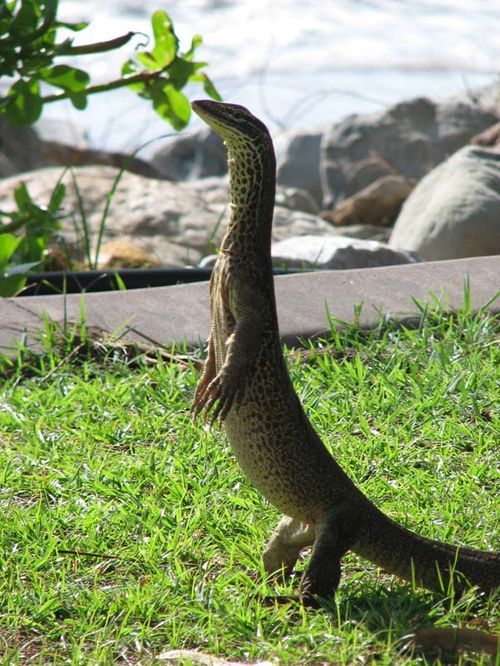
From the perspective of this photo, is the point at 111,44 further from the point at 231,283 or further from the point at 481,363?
the point at 231,283

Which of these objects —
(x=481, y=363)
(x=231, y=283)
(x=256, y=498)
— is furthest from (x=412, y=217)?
(x=231, y=283)

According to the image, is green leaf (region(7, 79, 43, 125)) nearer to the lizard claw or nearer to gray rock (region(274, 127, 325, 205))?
the lizard claw

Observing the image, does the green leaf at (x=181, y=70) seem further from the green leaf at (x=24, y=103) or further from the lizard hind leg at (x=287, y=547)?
the lizard hind leg at (x=287, y=547)

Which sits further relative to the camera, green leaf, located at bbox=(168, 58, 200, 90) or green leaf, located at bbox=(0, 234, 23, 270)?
green leaf, located at bbox=(168, 58, 200, 90)

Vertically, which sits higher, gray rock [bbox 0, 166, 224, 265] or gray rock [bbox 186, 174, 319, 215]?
gray rock [bbox 0, 166, 224, 265]

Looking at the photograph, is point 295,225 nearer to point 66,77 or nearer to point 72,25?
point 66,77

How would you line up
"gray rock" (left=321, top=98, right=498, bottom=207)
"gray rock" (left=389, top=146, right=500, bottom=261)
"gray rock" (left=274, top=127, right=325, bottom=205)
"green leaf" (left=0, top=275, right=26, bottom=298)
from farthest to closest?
"gray rock" (left=274, top=127, right=325, bottom=205), "gray rock" (left=321, top=98, right=498, bottom=207), "gray rock" (left=389, top=146, right=500, bottom=261), "green leaf" (left=0, top=275, right=26, bottom=298)

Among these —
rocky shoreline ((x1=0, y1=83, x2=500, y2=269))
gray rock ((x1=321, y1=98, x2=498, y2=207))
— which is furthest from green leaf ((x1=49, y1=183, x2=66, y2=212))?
gray rock ((x1=321, y1=98, x2=498, y2=207))

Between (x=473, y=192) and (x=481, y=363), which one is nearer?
(x=481, y=363)

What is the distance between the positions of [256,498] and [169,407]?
92 centimetres

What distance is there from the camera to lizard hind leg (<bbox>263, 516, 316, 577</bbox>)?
10.3ft

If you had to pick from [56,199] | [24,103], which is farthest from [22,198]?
[24,103]

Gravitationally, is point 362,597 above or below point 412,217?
above

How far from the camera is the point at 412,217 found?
326 inches
